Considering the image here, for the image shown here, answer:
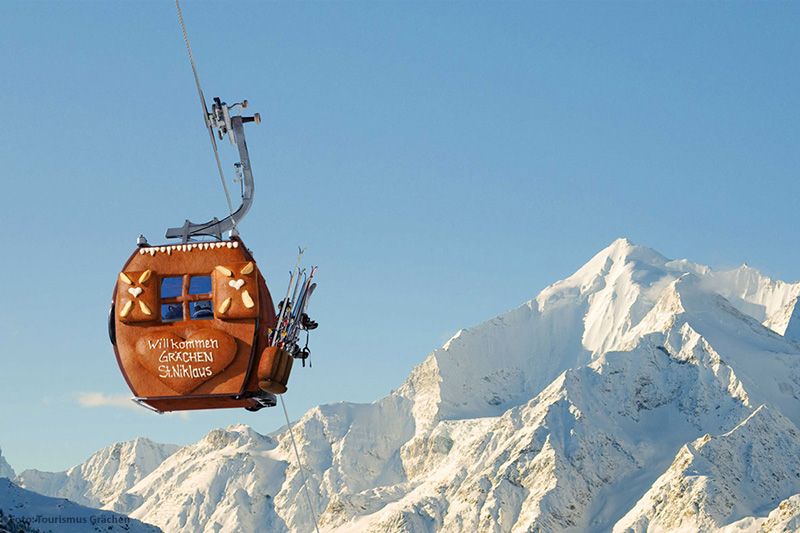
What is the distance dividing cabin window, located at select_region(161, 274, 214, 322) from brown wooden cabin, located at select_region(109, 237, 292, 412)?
0.03 metres

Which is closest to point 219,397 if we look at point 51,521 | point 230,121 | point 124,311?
point 124,311

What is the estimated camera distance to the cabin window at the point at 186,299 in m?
35.1

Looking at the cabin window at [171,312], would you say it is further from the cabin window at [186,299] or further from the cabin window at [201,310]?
the cabin window at [201,310]

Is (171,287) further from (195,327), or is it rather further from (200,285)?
(195,327)

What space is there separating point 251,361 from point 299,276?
2.73 metres

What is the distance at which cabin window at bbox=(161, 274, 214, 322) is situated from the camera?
35.1 metres

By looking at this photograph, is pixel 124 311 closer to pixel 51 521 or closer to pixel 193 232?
pixel 193 232

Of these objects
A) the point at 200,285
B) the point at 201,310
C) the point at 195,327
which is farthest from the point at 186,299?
the point at 195,327

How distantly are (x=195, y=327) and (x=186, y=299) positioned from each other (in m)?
0.84

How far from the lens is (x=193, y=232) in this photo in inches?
1411

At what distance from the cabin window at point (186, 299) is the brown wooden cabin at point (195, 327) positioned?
28mm

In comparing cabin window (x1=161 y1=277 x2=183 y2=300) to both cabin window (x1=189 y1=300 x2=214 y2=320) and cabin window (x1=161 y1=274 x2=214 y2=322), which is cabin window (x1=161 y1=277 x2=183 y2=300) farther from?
cabin window (x1=189 y1=300 x2=214 y2=320)

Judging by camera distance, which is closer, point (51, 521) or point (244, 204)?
point (244, 204)

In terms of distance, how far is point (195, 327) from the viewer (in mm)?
35344
